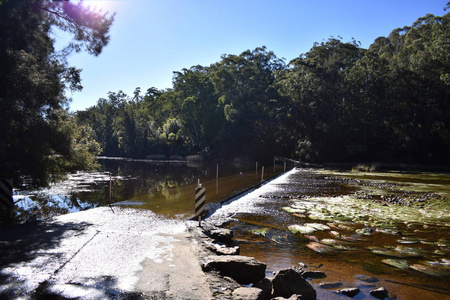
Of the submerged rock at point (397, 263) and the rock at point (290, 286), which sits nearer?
the rock at point (290, 286)

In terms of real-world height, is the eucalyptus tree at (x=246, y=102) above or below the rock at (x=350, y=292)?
above

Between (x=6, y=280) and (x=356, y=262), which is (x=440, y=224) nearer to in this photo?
(x=356, y=262)

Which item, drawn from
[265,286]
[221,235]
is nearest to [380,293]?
[265,286]

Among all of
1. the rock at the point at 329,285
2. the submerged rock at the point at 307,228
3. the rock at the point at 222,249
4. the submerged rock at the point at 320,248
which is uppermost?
the rock at the point at 222,249

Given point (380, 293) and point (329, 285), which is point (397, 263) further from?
point (329, 285)

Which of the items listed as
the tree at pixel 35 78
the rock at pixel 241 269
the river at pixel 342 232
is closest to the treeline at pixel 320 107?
the tree at pixel 35 78

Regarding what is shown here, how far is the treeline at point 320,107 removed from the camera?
A: 46.2 m

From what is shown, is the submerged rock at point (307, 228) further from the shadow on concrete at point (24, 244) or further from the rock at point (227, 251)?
the shadow on concrete at point (24, 244)

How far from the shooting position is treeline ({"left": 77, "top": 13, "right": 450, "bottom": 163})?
4616 cm

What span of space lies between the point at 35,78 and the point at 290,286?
415 inches

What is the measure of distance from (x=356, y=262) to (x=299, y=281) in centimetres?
295

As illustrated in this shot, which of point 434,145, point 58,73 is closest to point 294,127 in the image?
point 434,145

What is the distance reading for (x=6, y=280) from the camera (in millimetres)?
5219

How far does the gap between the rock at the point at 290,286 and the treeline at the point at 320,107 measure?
30609 millimetres
